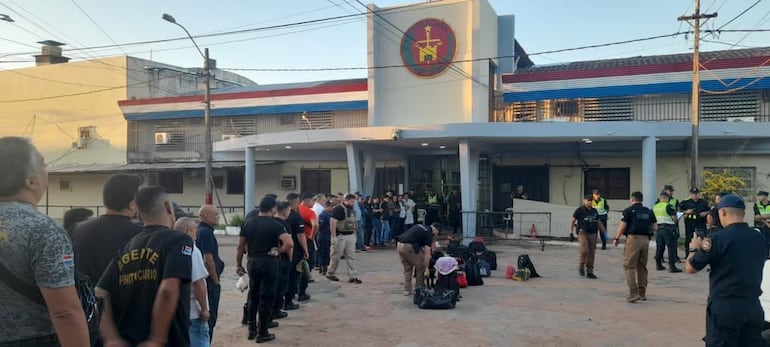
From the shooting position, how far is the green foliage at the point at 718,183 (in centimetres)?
1681

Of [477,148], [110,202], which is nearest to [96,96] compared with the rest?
[477,148]

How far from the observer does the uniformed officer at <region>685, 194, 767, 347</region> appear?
404cm

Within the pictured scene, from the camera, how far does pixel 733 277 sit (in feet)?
13.5

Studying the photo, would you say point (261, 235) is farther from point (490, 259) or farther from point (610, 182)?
point (610, 182)

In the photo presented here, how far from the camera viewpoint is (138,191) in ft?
11.7

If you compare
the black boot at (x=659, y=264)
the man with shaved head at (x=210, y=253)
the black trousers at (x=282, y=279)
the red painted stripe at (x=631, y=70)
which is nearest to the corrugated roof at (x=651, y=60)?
the red painted stripe at (x=631, y=70)

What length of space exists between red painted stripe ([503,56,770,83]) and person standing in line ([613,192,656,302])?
11.3m

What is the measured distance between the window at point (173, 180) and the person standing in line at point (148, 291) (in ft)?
80.1

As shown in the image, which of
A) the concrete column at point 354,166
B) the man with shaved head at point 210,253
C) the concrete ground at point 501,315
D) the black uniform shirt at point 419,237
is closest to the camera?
the man with shaved head at point 210,253

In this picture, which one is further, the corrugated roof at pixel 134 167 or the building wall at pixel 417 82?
the corrugated roof at pixel 134 167

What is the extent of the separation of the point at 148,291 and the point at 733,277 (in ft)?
13.2

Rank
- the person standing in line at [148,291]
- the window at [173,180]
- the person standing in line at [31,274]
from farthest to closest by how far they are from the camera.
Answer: the window at [173,180], the person standing in line at [148,291], the person standing in line at [31,274]

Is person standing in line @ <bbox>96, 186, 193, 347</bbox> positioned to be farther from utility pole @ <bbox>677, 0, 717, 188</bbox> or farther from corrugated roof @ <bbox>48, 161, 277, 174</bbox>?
corrugated roof @ <bbox>48, 161, 277, 174</bbox>

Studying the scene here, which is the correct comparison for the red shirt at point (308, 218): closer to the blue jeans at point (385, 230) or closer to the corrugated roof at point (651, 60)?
the blue jeans at point (385, 230)
